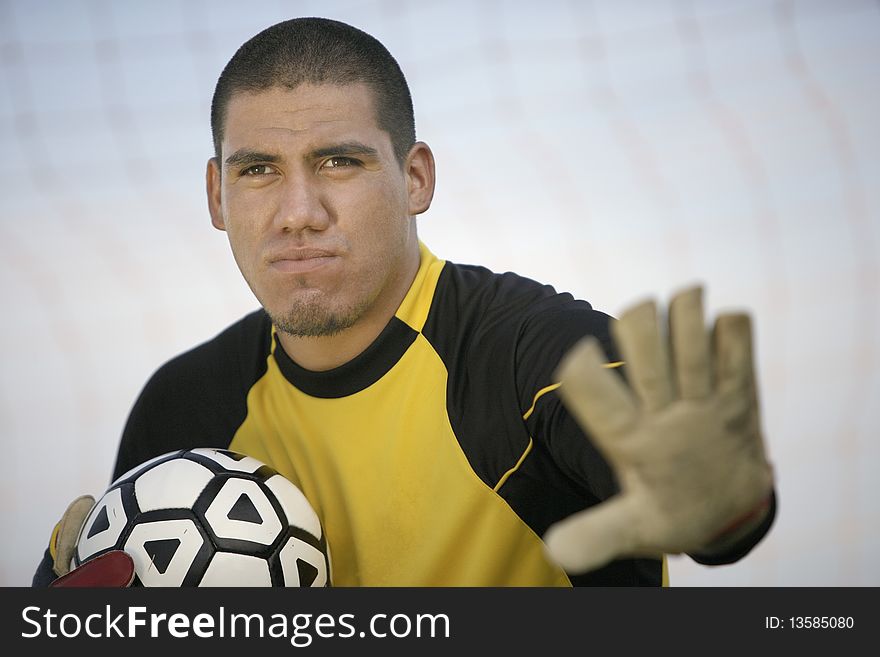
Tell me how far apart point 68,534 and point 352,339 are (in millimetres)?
754

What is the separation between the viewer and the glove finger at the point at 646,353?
1.04 meters

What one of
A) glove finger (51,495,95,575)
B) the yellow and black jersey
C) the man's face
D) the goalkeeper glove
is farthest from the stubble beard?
the goalkeeper glove

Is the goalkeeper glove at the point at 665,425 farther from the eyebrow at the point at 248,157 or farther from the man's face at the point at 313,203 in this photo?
the eyebrow at the point at 248,157

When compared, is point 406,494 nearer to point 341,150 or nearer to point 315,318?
point 315,318

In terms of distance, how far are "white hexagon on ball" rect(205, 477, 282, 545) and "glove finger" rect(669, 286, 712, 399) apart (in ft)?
3.14

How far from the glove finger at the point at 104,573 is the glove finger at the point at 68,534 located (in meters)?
0.28

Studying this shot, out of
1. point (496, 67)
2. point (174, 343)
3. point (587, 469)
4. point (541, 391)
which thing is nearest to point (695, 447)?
point (587, 469)

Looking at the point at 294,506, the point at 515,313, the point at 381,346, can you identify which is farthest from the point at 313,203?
the point at 294,506

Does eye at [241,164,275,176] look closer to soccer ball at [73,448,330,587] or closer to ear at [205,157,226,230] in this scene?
ear at [205,157,226,230]

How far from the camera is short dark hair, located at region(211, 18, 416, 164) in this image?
198 cm

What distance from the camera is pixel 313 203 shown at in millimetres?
1870

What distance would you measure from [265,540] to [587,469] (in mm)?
642

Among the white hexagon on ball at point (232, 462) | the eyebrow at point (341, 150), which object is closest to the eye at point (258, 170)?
the eyebrow at point (341, 150)
